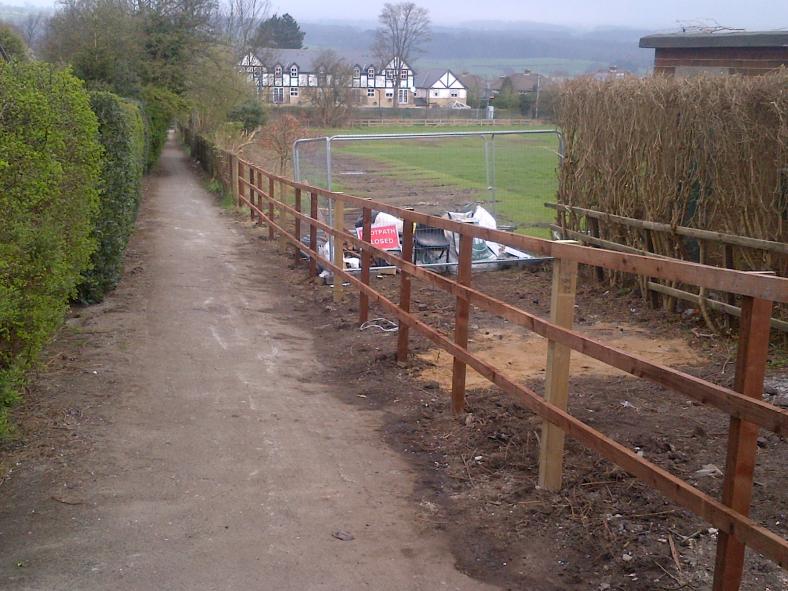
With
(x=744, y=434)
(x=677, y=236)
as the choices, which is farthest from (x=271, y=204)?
(x=744, y=434)

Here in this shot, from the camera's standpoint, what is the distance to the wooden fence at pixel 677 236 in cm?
848

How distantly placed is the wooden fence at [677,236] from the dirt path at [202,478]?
372 cm

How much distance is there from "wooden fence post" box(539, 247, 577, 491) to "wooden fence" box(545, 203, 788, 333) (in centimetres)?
310

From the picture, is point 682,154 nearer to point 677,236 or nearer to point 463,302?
A: point 677,236

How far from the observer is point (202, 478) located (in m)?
5.05

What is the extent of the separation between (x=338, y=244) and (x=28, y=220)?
208 inches

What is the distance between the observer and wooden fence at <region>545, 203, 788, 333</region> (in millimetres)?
8484

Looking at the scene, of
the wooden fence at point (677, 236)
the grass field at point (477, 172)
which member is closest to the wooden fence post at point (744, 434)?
the wooden fence at point (677, 236)

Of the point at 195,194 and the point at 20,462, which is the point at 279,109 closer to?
the point at 195,194

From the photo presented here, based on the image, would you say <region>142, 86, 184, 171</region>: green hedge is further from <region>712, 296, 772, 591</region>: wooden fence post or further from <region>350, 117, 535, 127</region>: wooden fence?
<region>712, 296, 772, 591</region>: wooden fence post

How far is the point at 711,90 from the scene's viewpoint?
9.13 meters

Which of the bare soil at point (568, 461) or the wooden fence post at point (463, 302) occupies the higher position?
the wooden fence post at point (463, 302)

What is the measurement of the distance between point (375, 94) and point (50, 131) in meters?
120

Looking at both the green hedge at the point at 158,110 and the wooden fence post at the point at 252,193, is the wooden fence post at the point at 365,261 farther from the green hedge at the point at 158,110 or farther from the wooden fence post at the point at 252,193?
the green hedge at the point at 158,110
